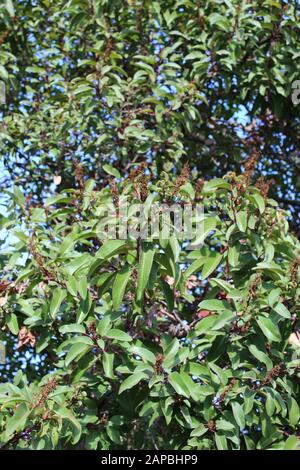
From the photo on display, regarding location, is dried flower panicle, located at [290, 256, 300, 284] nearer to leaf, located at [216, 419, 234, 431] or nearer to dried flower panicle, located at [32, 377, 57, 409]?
leaf, located at [216, 419, 234, 431]

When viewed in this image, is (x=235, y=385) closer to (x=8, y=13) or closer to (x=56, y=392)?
(x=56, y=392)

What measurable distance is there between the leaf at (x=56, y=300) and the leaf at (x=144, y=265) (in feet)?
1.09

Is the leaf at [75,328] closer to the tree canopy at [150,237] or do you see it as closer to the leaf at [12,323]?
the tree canopy at [150,237]

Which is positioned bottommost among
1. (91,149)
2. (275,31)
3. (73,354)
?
(73,354)

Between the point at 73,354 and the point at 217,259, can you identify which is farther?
the point at 217,259

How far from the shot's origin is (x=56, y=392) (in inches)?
86.8

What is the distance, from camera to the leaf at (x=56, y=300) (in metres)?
2.29

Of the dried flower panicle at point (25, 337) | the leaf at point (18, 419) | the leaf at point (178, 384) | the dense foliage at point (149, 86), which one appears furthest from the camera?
the dense foliage at point (149, 86)

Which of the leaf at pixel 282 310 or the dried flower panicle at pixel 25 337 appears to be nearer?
the leaf at pixel 282 310

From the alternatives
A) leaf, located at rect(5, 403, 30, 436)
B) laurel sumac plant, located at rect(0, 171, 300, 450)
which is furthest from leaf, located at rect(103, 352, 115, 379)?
leaf, located at rect(5, 403, 30, 436)

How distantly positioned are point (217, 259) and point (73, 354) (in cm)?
55

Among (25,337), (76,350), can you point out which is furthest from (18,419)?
(25,337)

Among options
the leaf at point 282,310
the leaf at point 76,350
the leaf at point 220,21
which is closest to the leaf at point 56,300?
the leaf at point 76,350
